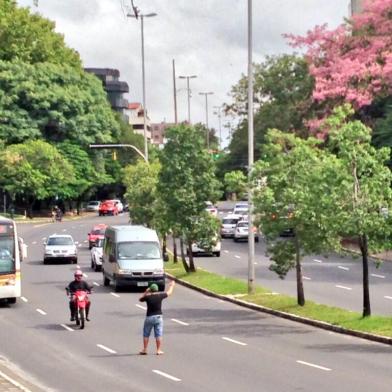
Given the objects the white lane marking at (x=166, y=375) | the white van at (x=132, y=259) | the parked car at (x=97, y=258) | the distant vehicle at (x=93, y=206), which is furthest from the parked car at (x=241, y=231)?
the distant vehicle at (x=93, y=206)

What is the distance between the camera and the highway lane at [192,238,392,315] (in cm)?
3738

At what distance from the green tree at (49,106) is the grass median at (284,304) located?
56097mm

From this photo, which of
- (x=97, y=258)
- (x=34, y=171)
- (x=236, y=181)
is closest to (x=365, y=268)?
(x=236, y=181)

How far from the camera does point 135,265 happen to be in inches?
1641

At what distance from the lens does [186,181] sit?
48.1 m

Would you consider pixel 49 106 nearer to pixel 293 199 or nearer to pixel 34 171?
pixel 34 171

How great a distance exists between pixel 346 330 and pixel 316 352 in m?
3.85

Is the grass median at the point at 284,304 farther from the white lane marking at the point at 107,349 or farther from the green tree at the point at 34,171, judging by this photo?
the green tree at the point at 34,171

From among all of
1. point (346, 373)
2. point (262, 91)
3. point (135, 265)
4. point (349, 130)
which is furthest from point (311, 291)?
point (262, 91)

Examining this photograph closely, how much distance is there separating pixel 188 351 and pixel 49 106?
82748mm

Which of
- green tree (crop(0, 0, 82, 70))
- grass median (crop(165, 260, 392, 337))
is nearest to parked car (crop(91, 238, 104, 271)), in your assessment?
grass median (crop(165, 260, 392, 337))

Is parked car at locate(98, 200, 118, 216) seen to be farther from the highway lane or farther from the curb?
the curb

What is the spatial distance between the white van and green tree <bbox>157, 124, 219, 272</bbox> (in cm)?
372

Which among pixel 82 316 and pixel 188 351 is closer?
pixel 188 351
